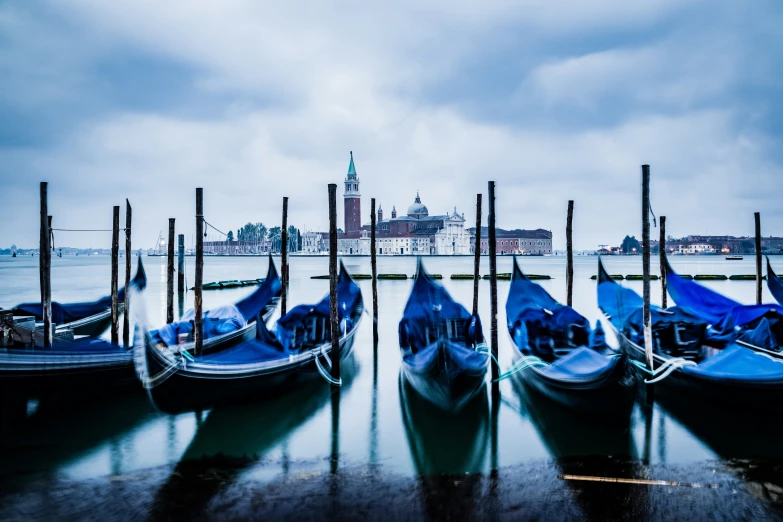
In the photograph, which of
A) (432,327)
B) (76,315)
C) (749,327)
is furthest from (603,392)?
(76,315)

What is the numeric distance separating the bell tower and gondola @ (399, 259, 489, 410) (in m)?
72.9

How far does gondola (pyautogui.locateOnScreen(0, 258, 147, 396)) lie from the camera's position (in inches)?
A: 178

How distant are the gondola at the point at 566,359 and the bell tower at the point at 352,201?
7197 centimetres

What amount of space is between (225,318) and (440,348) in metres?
3.86

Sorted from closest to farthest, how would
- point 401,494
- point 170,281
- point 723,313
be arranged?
point 401,494, point 723,313, point 170,281

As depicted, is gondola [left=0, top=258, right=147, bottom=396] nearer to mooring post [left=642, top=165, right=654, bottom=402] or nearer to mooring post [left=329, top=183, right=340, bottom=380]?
mooring post [left=329, top=183, right=340, bottom=380]

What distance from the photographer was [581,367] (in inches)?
181

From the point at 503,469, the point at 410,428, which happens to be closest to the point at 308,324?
the point at 410,428

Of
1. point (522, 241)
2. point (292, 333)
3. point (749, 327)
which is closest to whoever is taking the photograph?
point (749, 327)

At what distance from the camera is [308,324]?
6863mm

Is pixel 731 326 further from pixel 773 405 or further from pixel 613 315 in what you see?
pixel 773 405

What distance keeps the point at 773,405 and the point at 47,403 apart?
624 cm

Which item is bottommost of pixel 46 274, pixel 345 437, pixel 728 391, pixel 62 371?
pixel 345 437

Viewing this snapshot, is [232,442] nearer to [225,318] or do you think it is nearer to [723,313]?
[225,318]
